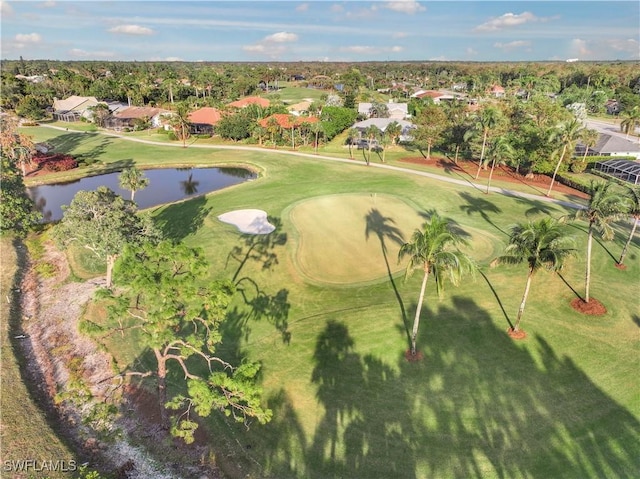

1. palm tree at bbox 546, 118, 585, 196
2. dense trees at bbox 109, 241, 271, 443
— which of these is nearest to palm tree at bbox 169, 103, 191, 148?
palm tree at bbox 546, 118, 585, 196

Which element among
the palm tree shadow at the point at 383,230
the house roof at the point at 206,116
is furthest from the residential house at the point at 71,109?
the palm tree shadow at the point at 383,230

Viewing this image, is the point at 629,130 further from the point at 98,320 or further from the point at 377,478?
the point at 98,320

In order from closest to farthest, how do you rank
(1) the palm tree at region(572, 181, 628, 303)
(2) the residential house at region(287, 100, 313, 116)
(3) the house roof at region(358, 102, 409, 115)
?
(1) the palm tree at region(572, 181, 628, 303), (3) the house roof at region(358, 102, 409, 115), (2) the residential house at region(287, 100, 313, 116)

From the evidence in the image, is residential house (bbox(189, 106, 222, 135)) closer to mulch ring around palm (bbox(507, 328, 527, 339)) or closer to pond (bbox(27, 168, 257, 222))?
pond (bbox(27, 168, 257, 222))

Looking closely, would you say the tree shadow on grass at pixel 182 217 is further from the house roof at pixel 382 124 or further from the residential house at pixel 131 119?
the residential house at pixel 131 119

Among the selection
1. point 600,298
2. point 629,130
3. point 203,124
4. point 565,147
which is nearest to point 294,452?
point 600,298
